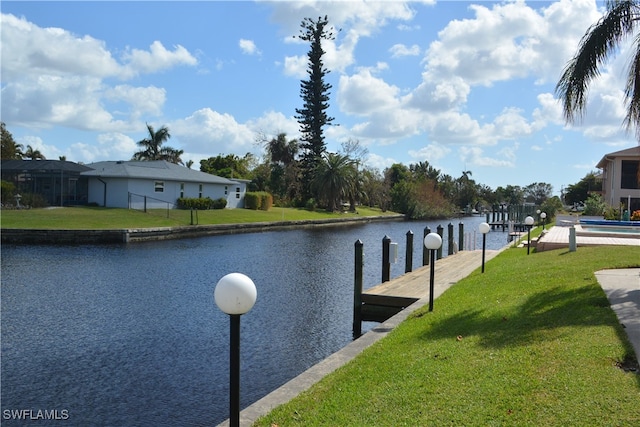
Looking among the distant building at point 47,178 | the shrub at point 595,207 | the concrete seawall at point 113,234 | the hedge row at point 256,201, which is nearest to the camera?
the concrete seawall at point 113,234

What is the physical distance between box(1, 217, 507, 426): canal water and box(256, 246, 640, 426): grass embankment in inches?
98.5

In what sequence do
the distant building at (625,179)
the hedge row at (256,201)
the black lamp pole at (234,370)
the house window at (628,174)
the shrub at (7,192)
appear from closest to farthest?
the black lamp pole at (234,370) < the shrub at (7,192) < the distant building at (625,179) < the house window at (628,174) < the hedge row at (256,201)

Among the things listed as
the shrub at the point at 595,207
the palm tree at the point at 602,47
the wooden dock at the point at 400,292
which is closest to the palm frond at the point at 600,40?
the palm tree at the point at 602,47

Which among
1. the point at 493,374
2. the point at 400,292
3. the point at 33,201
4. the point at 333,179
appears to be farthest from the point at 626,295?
the point at 333,179

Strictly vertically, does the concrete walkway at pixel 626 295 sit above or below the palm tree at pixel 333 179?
below

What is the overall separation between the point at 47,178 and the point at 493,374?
4231 centimetres

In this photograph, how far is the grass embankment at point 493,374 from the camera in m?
4.76

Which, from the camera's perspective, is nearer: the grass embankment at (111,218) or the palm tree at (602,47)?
the palm tree at (602,47)

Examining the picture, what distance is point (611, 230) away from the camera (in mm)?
26469

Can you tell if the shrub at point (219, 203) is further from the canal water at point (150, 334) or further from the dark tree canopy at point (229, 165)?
the canal water at point (150, 334)

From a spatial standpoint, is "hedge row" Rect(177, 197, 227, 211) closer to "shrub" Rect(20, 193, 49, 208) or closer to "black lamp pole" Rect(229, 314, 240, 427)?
A: "shrub" Rect(20, 193, 49, 208)

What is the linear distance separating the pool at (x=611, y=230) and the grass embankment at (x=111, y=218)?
81.9ft

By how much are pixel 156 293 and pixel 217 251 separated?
446 inches

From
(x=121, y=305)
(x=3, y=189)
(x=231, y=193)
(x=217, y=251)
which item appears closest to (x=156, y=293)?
(x=121, y=305)
